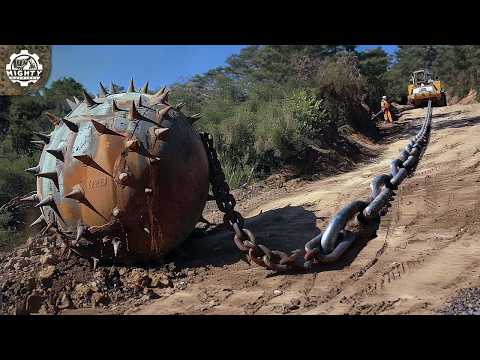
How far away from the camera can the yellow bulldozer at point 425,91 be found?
1647cm

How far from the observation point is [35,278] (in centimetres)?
467

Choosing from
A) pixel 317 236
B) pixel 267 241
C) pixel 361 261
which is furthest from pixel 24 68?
pixel 361 261

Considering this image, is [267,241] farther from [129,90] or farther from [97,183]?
[129,90]

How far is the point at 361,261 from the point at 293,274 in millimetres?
645

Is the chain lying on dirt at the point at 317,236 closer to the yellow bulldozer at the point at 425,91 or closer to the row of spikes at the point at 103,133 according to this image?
the row of spikes at the point at 103,133

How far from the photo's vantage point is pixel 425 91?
16781 mm

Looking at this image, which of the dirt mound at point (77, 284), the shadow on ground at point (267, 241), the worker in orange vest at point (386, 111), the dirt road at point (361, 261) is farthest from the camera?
the worker in orange vest at point (386, 111)

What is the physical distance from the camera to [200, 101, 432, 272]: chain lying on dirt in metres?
4.39

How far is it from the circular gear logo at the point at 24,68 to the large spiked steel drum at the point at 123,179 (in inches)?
20.0

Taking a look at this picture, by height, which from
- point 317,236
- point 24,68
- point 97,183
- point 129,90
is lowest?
point 317,236

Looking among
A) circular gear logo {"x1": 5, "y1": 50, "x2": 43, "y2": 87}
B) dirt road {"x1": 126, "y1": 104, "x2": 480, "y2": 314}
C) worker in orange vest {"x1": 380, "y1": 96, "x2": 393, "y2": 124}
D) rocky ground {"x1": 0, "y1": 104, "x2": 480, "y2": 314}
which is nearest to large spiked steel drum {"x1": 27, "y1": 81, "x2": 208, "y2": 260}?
rocky ground {"x1": 0, "y1": 104, "x2": 480, "y2": 314}

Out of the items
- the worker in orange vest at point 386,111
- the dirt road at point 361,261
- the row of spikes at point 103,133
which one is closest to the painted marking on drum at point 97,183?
the row of spikes at point 103,133
